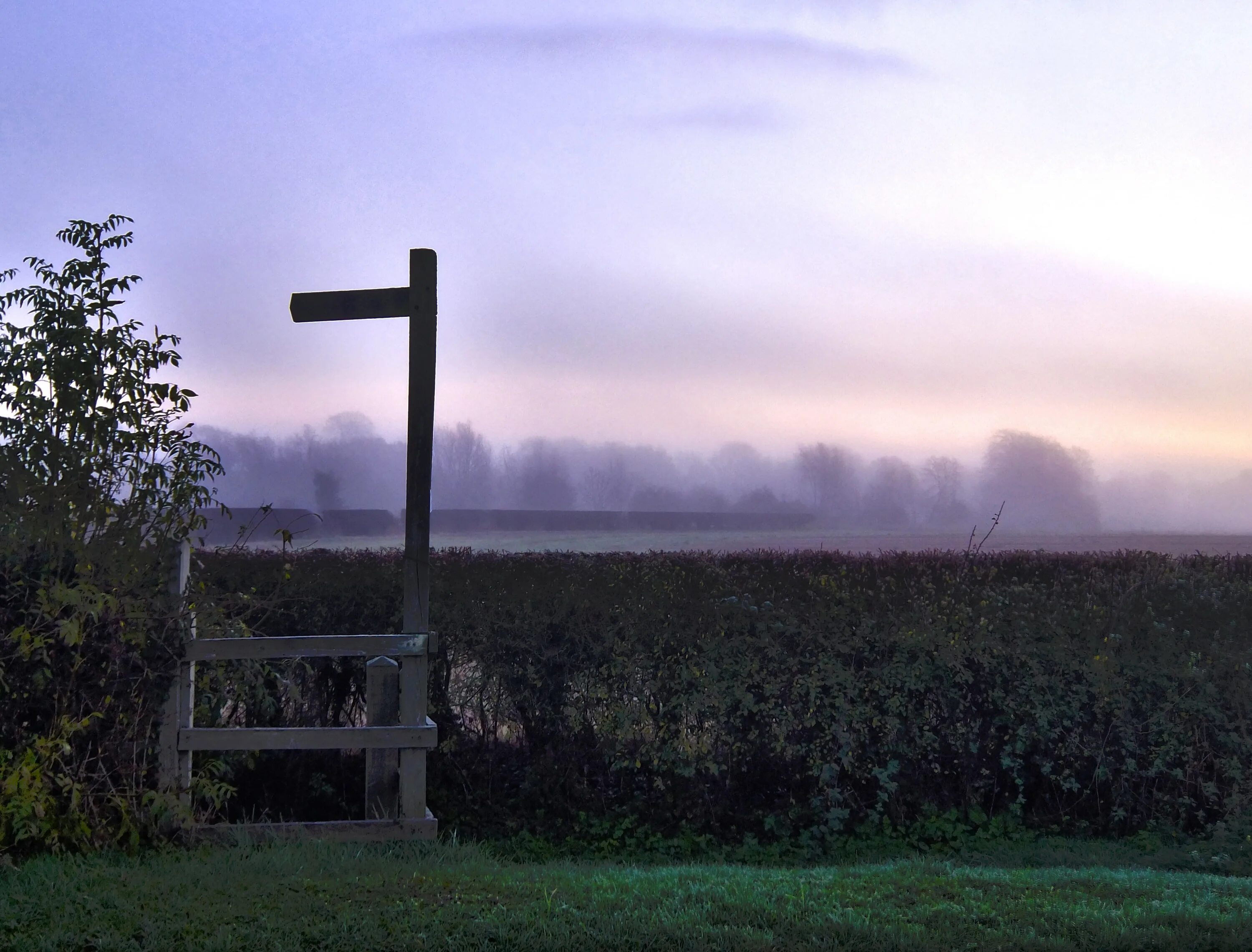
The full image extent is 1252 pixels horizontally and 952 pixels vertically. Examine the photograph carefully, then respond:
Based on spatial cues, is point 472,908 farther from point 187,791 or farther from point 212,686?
point 212,686

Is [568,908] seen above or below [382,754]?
below

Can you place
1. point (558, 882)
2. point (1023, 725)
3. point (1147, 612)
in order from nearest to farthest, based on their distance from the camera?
point (558, 882) → point (1023, 725) → point (1147, 612)

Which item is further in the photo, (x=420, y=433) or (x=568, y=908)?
(x=420, y=433)

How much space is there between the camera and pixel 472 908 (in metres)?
5.22

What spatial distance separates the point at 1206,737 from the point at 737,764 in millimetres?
3814

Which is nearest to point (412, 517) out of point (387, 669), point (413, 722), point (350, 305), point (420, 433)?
point (420, 433)

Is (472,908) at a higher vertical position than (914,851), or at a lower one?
higher

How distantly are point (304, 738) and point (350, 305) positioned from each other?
3.08m

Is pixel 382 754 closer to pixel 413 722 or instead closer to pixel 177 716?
pixel 413 722

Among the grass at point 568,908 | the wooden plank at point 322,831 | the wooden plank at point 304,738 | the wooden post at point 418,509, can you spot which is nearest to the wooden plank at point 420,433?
the wooden post at point 418,509

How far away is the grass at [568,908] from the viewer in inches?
194

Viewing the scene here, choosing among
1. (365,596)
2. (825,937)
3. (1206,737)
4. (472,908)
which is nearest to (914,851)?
(1206,737)

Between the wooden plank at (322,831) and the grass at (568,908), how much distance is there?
432 millimetres

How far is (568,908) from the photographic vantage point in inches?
207
